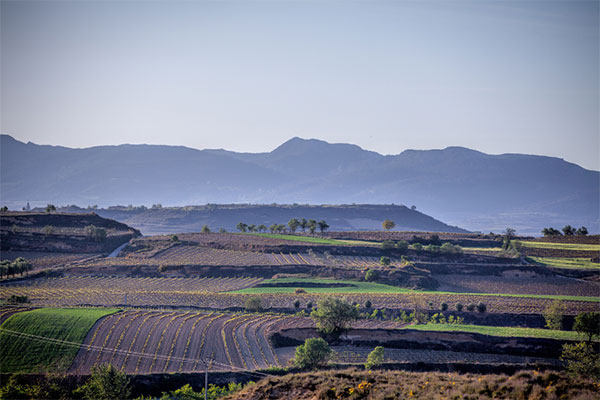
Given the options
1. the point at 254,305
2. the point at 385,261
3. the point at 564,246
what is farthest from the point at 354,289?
the point at 564,246

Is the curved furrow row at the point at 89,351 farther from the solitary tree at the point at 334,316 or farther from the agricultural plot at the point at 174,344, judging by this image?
the solitary tree at the point at 334,316

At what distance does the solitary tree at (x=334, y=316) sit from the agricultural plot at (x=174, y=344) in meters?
5.45

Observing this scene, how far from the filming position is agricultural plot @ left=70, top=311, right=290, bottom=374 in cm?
4522

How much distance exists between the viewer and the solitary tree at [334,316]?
53.4 m

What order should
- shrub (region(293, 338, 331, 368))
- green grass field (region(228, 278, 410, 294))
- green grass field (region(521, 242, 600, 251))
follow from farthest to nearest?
1. green grass field (region(521, 242, 600, 251))
2. green grass field (region(228, 278, 410, 294))
3. shrub (region(293, 338, 331, 368))

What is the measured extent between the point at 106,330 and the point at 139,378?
10.7 m

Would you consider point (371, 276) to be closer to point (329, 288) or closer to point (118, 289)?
point (329, 288)

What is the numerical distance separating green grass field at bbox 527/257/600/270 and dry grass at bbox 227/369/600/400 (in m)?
68.4

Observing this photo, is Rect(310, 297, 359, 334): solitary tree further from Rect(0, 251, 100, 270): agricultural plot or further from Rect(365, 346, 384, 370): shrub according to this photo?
Rect(0, 251, 100, 270): agricultural plot

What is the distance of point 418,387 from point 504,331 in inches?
1256

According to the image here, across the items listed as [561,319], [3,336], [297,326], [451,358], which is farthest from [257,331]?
[561,319]

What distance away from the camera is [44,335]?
48.8m

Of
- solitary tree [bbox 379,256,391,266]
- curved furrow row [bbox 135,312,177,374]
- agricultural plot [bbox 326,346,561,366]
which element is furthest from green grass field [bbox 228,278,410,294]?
agricultural plot [bbox 326,346,561,366]

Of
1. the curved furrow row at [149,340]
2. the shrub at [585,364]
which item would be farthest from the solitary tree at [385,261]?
the shrub at [585,364]
